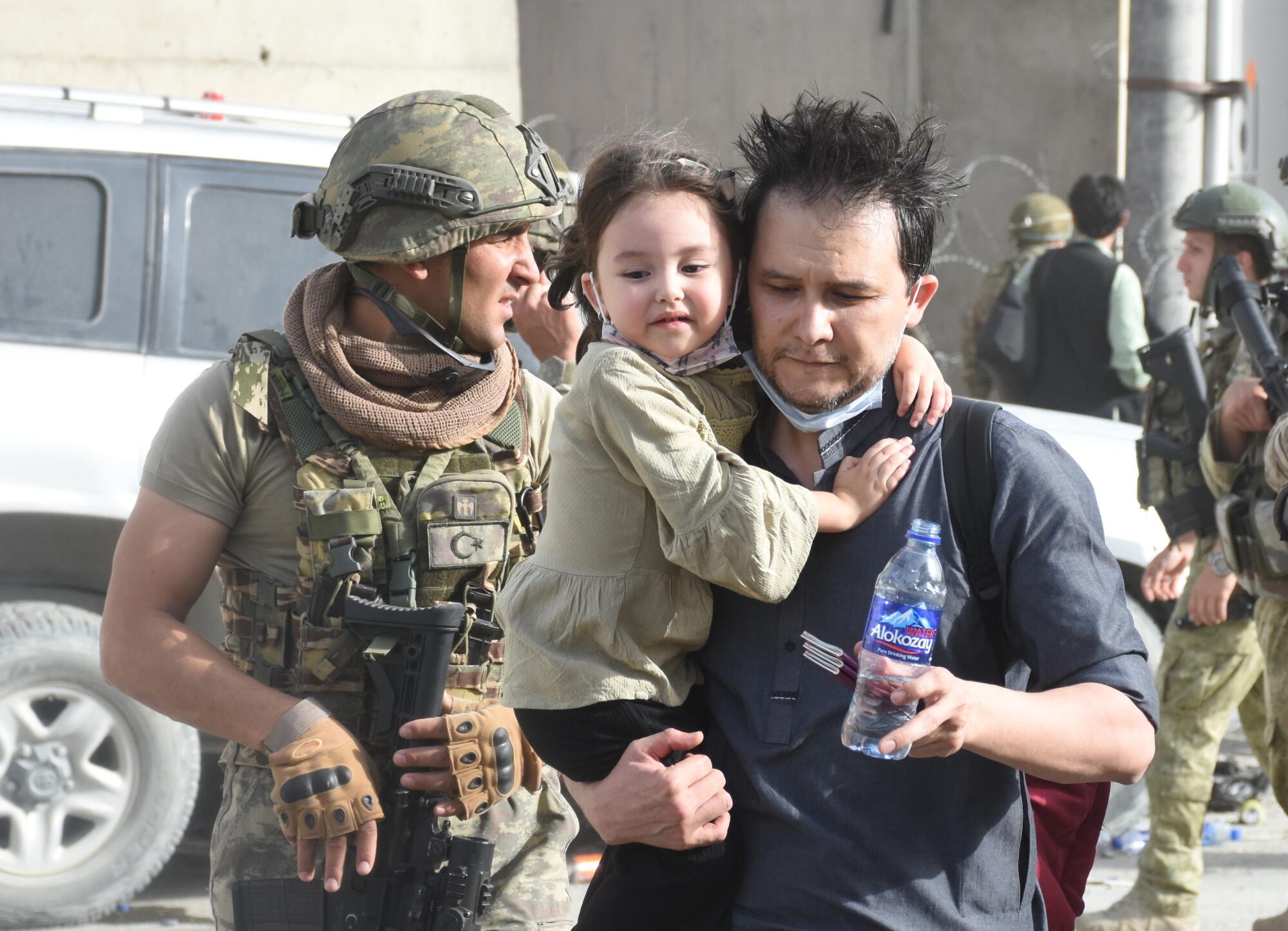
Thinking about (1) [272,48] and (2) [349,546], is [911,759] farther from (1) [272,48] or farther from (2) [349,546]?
(1) [272,48]

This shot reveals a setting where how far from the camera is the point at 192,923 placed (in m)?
4.97

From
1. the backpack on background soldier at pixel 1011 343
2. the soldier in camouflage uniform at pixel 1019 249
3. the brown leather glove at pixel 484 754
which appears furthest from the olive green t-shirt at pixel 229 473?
the soldier in camouflage uniform at pixel 1019 249

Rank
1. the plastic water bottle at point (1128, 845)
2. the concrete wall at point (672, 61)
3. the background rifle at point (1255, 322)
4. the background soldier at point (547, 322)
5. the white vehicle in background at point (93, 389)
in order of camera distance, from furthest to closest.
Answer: the concrete wall at point (672, 61) < the plastic water bottle at point (1128, 845) < the white vehicle in background at point (93, 389) < the background rifle at point (1255, 322) < the background soldier at point (547, 322)

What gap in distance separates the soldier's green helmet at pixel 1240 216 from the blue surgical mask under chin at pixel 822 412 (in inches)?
149

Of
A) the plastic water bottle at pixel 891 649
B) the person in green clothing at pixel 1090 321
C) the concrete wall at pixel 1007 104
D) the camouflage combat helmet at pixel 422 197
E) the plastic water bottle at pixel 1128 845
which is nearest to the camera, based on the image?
the plastic water bottle at pixel 891 649

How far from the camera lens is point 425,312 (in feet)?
9.25

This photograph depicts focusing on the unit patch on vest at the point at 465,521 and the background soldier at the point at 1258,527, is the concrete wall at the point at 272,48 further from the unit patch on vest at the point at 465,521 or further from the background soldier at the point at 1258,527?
the unit patch on vest at the point at 465,521

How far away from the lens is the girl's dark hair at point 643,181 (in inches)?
85.5

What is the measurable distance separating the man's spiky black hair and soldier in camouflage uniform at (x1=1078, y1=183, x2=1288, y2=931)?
117 inches

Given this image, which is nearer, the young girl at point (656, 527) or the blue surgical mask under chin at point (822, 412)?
the young girl at point (656, 527)

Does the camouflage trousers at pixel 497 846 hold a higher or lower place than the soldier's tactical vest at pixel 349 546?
lower

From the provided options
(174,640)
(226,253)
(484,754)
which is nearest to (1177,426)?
(226,253)

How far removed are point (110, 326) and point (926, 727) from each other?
12.3 ft

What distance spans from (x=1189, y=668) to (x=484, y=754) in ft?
10.3
